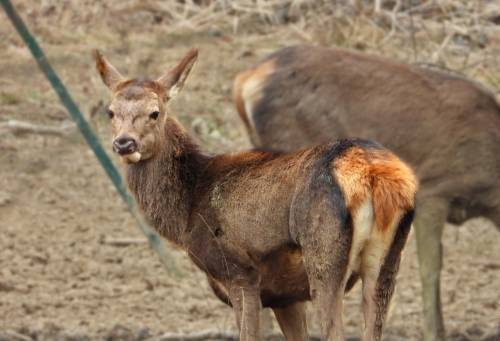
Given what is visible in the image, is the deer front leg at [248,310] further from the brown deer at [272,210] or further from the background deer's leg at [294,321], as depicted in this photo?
the background deer's leg at [294,321]

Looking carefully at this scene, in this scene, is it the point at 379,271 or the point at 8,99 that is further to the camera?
the point at 8,99

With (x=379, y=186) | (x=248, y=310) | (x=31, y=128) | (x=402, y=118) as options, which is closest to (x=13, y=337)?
(x=248, y=310)

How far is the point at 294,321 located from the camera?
8.20 meters

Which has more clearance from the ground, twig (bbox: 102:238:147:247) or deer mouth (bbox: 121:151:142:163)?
deer mouth (bbox: 121:151:142:163)

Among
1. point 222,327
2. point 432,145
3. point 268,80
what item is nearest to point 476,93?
point 432,145

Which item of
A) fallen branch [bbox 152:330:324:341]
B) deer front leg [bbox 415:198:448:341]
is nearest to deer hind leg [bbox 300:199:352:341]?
fallen branch [bbox 152:330:324:341]

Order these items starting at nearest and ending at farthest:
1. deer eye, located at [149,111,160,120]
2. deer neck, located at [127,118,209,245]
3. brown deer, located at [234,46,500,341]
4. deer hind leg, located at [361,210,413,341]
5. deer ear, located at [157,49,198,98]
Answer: deer hind leg, located at [361,210,413,341] → deer eye, located at [149,111,160,120] → deer neck, located at [127,118,209,245] → deer ear, located at [157,49,198,98] → brown deer, located at [234,46,500,341]

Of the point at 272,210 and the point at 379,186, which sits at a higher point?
the point at 379,186

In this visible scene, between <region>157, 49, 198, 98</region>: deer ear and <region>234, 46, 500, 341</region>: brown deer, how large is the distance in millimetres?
2278

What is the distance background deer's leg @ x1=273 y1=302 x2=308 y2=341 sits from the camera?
8.18 m

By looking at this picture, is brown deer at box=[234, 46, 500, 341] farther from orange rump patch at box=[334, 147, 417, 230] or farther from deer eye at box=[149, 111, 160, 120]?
orange rump patch at box=[334, 147, 417, 230]

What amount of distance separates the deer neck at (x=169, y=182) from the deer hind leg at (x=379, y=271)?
145 cm

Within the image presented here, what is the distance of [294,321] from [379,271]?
1265 millimetres

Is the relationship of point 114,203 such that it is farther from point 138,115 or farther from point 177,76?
point 138,115
